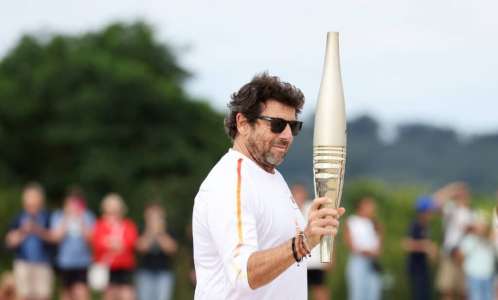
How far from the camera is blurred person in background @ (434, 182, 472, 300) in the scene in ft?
52.6

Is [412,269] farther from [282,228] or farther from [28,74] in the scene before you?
[28,74]

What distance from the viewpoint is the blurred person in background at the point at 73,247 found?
602 inches

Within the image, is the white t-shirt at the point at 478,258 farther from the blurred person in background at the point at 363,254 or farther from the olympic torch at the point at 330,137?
the olympic torch at the point at 330,137

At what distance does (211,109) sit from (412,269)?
119 ft

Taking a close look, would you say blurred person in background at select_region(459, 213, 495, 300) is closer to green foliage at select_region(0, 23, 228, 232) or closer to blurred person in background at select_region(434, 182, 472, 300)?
blurred person in background at select_region(434, 182, 472, 300)

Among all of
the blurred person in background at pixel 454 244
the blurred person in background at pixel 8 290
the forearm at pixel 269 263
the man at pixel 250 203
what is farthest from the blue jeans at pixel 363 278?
the forearm at pixel 269 263

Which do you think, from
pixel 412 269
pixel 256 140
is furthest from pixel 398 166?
pixel 256 140

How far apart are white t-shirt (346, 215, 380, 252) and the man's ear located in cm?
1032

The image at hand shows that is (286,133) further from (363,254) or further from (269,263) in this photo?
(363,254)

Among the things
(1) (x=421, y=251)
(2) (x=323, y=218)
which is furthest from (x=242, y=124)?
(1) (x=421, y=251)

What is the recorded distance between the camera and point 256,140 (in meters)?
5.28

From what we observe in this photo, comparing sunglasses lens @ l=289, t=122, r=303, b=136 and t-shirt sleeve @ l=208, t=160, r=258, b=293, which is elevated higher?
sunglasses lens @ l=289, t=122, r=303, b=136

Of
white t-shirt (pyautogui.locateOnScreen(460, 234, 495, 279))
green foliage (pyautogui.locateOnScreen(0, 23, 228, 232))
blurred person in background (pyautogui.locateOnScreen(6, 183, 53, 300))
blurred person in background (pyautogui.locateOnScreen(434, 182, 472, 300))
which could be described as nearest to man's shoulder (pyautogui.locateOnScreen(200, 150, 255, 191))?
blurred person in background (pyautogui.locateOnScreen(6, 183, 53, 300))

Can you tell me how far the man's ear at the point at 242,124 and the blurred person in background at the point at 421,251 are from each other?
35.4 ft
